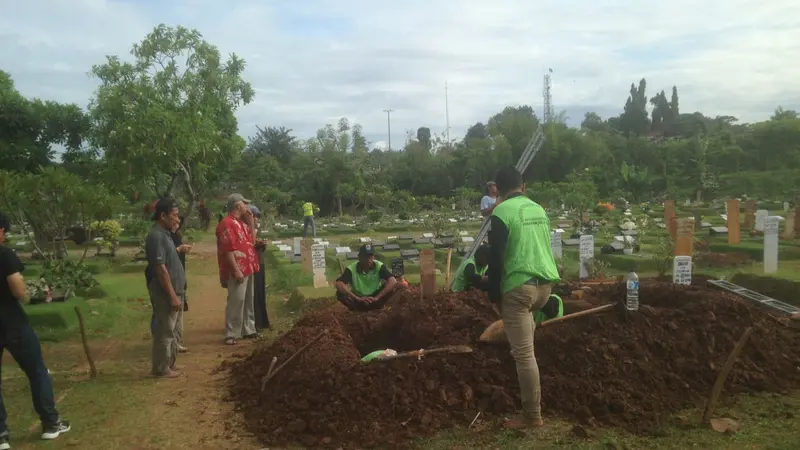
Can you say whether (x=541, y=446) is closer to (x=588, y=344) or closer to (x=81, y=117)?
(x=588, y=344)

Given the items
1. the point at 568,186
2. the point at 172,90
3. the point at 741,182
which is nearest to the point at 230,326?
the point at 172,90

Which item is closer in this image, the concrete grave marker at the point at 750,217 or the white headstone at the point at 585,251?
the white headstone at the point at 585,251

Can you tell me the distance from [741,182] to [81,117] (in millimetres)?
26772

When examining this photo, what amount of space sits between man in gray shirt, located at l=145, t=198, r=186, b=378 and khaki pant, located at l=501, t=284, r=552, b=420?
3011 millimetres

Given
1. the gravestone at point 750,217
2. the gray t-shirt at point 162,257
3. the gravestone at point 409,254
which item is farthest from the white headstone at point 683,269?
the gravestone at point 750,217

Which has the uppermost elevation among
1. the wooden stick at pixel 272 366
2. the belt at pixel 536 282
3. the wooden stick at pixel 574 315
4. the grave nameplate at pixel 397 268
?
the belt at pixel 536 282

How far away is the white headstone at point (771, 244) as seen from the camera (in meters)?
8.90

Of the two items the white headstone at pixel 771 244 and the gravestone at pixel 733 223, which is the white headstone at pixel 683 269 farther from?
the gravestone at pixel 733 223

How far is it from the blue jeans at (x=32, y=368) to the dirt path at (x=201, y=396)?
0.71 metres

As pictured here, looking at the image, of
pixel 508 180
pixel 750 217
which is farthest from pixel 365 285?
pixel 750 217

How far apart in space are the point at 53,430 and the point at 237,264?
110 inches

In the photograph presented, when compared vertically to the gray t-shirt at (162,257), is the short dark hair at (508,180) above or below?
A: above

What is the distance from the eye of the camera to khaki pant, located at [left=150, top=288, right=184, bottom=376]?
17.9 feet

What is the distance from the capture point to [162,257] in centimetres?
536
